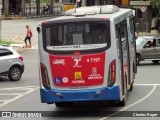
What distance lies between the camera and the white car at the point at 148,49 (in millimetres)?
33781

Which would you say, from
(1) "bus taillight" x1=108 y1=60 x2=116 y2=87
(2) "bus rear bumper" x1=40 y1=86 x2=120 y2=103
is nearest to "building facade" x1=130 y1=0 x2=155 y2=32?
(1) "bus taillight" x1=108 y1=60 x2=116 y2=87

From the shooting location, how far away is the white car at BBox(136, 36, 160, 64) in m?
33.8

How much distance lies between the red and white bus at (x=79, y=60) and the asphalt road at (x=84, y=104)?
2.40 feet

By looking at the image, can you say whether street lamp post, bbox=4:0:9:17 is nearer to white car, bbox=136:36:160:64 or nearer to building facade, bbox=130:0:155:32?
building facade, bbox=130:0:155:32

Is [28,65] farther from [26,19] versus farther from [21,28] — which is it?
[26,19]

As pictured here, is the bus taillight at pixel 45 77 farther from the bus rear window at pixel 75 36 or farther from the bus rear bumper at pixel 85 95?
the bus rear window at pixel 75 36

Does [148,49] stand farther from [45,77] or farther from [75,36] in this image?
[45,77]

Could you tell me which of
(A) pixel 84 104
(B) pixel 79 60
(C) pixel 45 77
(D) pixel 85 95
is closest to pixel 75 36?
(B) pixel 79 60

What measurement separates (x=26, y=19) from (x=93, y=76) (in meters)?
63.4

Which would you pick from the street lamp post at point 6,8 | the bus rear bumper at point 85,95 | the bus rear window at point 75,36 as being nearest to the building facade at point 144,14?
the street lamp post at point 6,8

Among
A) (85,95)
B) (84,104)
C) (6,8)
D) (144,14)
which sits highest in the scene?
(85,95)

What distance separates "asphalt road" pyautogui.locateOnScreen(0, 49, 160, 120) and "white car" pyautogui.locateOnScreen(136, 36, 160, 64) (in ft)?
15.9

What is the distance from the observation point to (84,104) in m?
18.3

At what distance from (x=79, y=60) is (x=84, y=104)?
315cm
